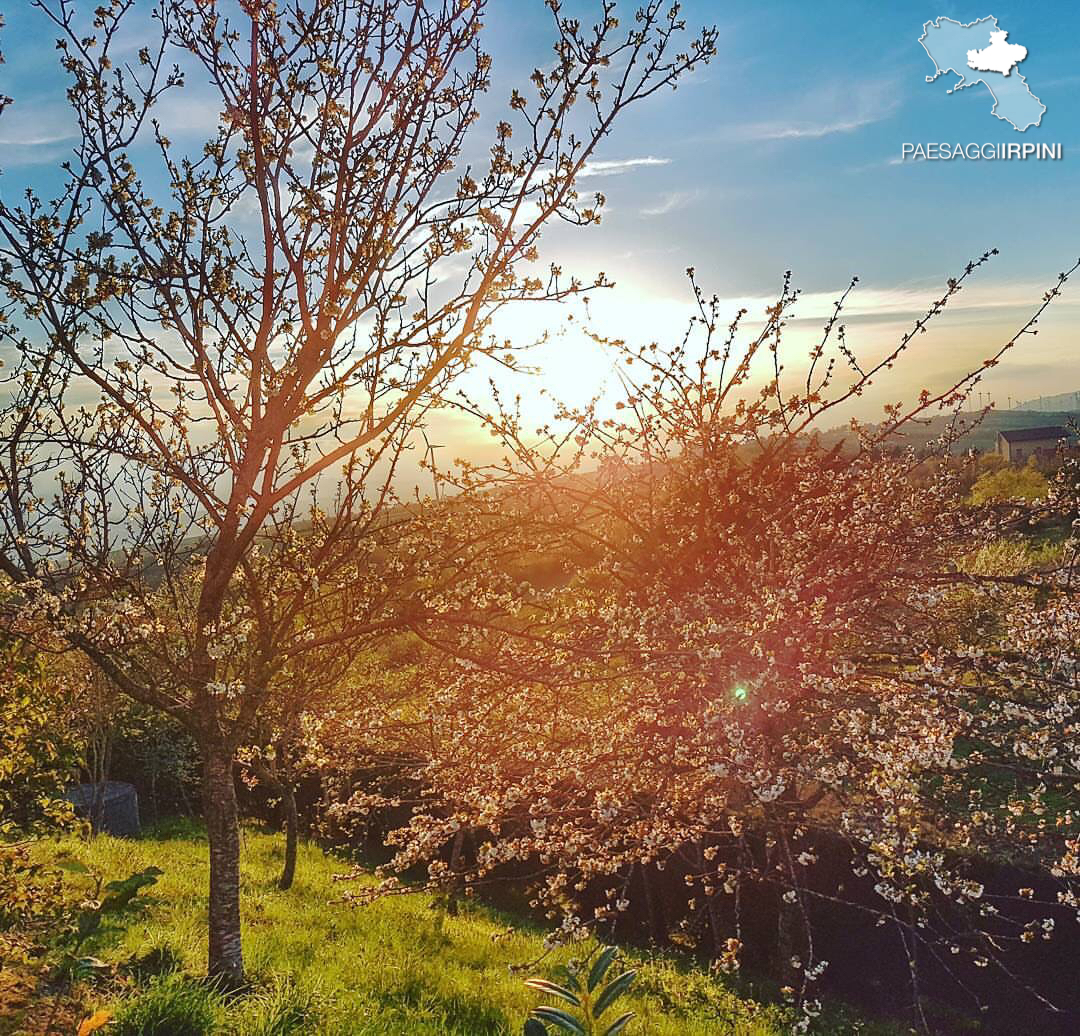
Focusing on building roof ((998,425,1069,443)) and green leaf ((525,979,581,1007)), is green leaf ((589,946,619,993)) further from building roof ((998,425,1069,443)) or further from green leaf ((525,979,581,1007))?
building roof ((998,425,1069,443))

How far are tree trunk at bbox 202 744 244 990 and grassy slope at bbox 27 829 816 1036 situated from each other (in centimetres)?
42

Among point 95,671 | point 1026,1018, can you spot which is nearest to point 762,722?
point 1026,1018

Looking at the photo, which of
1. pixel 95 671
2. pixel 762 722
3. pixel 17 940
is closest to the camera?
pixel 762 722

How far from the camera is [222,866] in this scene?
6957mm

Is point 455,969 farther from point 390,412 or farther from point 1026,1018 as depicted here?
point 1026,1018


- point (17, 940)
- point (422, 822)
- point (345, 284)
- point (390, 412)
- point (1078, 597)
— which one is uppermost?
point (345, 284)

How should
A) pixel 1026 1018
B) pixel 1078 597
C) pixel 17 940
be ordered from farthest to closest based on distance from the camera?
1. pixel 1026 1018
2. pixel 17 940
3. pixel 1078 597

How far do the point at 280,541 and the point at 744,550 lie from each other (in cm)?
393

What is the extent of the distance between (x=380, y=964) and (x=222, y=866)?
123 inches

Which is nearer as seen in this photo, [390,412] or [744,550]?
[744,550]

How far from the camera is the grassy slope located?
6.89m

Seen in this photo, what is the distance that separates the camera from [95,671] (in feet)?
53.6

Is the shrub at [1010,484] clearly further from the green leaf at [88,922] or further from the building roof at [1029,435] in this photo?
the building roof at [1029,435]

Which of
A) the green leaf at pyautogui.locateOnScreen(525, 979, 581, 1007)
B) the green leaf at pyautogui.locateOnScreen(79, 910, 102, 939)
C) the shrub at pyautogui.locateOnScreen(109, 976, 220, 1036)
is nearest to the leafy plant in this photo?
the green leaf at pyautogui.locateOnScreen(525, 979, 581, 1007)
